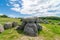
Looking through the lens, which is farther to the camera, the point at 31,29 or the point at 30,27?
the point at 30,27

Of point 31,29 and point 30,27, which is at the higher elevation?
point 30,27

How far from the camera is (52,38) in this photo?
84.3 feet

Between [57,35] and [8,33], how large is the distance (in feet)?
37.9

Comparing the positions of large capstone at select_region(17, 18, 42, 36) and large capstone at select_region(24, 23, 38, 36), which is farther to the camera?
large capstone at select_region(17, 18, 42, 36)

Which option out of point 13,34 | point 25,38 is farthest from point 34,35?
point 13,34

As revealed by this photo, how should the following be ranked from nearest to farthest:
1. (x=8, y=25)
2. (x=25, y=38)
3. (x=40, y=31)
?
(x=25, y=38) → (x=40, y=31) → (x=8, y=25)

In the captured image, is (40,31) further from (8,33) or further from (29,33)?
(8,33)

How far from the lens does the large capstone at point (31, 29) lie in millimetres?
27245

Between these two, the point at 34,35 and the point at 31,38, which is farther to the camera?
the point at 34,35

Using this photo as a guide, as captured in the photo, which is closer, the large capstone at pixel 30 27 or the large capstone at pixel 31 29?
the large capstone at pixel 31 29


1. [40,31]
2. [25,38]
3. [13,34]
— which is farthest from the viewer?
[40,31]

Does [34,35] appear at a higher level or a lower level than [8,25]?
lower

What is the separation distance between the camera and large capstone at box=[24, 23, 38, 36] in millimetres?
27245

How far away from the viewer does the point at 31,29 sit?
1088 inches
